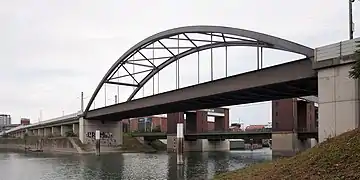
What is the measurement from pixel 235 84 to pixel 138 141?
77675 millimetres

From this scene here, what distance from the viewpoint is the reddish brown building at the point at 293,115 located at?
329ft

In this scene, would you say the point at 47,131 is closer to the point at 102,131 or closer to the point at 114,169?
the point at 102,131

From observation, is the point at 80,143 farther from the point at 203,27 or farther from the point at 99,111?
the point at 203,27

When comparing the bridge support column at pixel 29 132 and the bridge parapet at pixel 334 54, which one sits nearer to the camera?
the bridge parapet at pixel 334 54

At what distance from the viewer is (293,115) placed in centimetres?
10075

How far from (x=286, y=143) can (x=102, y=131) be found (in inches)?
1716

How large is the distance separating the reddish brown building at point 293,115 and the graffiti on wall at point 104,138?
3912 cm

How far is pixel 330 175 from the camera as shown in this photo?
12930 mm

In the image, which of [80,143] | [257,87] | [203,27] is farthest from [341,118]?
[80,143]

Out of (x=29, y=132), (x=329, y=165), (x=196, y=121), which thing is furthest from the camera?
(x=29, y=132)

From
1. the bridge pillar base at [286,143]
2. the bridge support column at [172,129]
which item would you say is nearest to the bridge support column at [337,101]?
the bridge pillar base at [286,143]

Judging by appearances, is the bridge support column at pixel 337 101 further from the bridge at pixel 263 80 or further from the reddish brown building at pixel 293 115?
the reddish brown building at pixel 293 115

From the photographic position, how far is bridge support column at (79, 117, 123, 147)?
340 feet

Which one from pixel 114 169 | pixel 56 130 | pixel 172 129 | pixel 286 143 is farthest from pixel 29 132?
pixel 114 169
